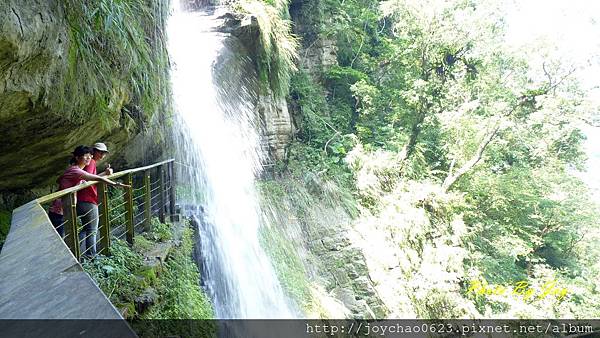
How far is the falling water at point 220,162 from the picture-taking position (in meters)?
7.43

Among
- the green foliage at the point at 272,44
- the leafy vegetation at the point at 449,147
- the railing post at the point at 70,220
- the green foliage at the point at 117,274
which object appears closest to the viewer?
the railing post at the point at 70,220

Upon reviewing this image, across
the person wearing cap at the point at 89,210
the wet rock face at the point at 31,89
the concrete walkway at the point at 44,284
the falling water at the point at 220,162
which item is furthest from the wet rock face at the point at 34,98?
the falling water at the point at 220,162

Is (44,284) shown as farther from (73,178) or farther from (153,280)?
(153,280)

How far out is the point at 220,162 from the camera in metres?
9.85

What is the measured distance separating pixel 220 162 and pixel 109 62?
5.52 m

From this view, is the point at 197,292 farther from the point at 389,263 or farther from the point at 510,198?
the point at 510,198

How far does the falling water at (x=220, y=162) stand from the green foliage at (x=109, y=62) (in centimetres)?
227

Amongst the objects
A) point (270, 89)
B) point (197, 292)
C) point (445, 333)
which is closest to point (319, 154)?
point (270, 89)

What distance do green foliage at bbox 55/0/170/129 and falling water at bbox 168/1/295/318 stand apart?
7.46ft

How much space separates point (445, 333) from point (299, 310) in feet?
17.8

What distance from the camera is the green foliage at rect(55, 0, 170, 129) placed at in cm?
363

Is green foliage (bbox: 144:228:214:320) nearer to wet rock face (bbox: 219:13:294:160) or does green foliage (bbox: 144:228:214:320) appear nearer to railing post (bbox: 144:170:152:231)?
railing post (bbox: 144:170:152:231)

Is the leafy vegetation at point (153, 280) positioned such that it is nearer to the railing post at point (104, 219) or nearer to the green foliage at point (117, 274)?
the green foliage at point (117, 274)

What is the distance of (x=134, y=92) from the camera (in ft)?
17.6
